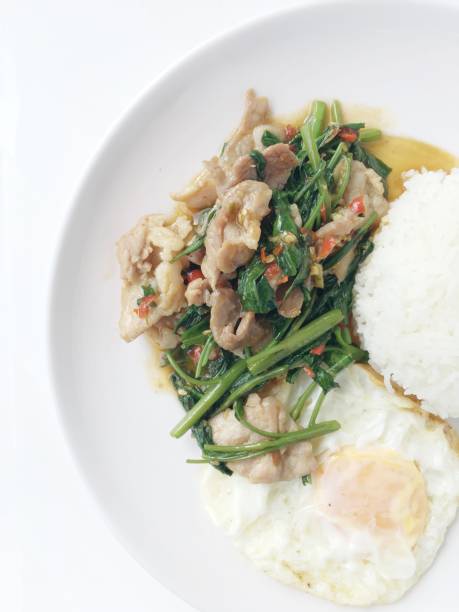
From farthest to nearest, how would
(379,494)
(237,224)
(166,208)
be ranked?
1. (166,208)
2. (379,494)
3. (237,224)

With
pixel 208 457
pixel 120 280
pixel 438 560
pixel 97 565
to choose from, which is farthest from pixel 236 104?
pixel 97 565

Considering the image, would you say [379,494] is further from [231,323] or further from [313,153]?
[313,153]

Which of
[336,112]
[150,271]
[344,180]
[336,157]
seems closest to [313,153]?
[336,157]

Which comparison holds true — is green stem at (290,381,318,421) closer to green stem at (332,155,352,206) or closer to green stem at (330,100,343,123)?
green stem at (332,155,352,206)

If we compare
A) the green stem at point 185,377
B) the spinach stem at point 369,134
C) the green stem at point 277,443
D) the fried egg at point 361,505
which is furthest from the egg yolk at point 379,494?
the spinach stem at point 369,134

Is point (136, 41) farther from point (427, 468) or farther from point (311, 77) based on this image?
point (427, 468)
